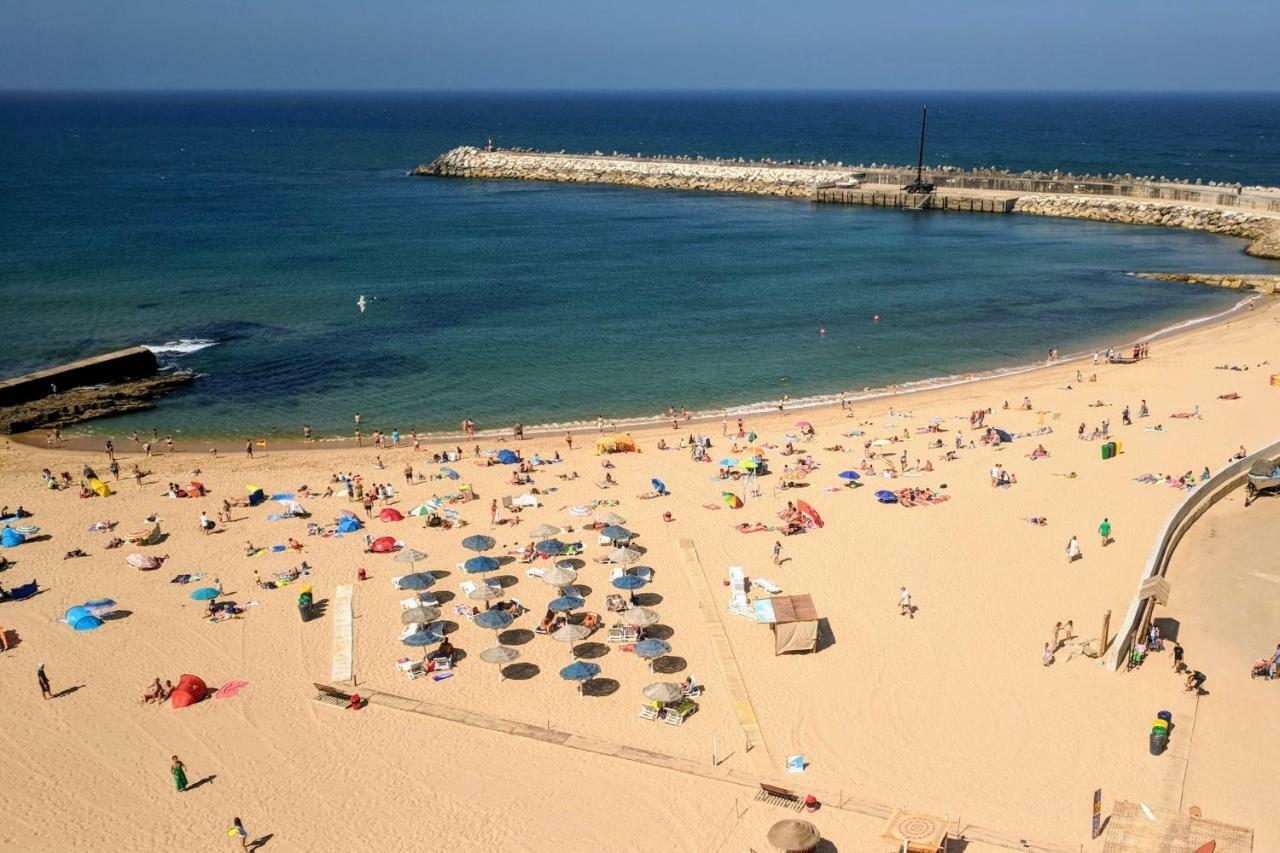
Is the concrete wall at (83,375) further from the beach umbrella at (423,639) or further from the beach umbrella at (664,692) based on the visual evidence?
the beach umbrella at (664,692)

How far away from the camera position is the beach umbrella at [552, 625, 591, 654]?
21.3 metres

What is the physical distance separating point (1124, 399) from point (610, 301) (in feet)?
100.0

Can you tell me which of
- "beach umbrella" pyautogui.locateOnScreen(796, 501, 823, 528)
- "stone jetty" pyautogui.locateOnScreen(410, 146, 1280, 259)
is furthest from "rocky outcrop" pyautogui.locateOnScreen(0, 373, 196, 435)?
"stone jetty" pyautogui.locateOnScreen(410, 146, 1280, 259)

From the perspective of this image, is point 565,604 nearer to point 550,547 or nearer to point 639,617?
point 639,617

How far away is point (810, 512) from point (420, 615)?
40.9 ft

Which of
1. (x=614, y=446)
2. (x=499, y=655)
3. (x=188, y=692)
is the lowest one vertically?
(x=188, y=692)

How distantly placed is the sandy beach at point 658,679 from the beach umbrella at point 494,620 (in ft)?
2.85

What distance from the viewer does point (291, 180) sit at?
116 meters

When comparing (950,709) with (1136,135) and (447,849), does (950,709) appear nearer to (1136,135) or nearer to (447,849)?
(447,849)

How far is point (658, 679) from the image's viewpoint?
20703mm

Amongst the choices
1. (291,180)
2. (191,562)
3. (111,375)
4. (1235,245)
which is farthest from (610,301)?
(291,180)

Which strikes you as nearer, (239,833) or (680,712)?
(239,833)

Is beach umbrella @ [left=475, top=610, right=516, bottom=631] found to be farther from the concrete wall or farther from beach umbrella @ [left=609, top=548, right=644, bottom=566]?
the concrete wall

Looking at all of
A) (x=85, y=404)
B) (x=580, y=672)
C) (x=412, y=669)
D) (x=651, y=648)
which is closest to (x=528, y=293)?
(x=85, y=404)
